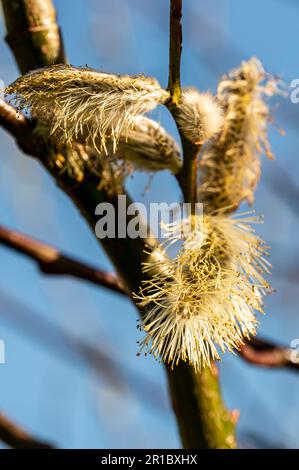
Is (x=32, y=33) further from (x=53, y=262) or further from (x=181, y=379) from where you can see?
(x=181, y=379)

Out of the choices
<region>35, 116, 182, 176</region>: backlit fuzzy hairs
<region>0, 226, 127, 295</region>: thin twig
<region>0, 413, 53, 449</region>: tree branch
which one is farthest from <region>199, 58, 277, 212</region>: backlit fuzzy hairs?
<region>0, 413, 53, 449</region>: tree branch

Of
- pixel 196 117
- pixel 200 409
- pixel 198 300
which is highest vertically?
pixel 196 117

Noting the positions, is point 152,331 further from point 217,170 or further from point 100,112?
point 217,170

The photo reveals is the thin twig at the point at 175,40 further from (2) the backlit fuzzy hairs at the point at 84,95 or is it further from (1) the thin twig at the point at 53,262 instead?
(1) the thin twig at the point at 53,262

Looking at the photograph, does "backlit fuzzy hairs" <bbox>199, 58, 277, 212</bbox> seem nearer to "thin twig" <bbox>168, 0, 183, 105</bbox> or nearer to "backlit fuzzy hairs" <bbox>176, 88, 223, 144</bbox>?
"backlit fuzzy hairs" <bbox>176, 88, 223, 144</bbox>

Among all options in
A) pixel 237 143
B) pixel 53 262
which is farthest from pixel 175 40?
pixel 53 262

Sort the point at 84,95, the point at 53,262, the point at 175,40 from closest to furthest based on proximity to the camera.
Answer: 1. the point at 175,40
2. the point at 84,95
3. the point at 53,262
